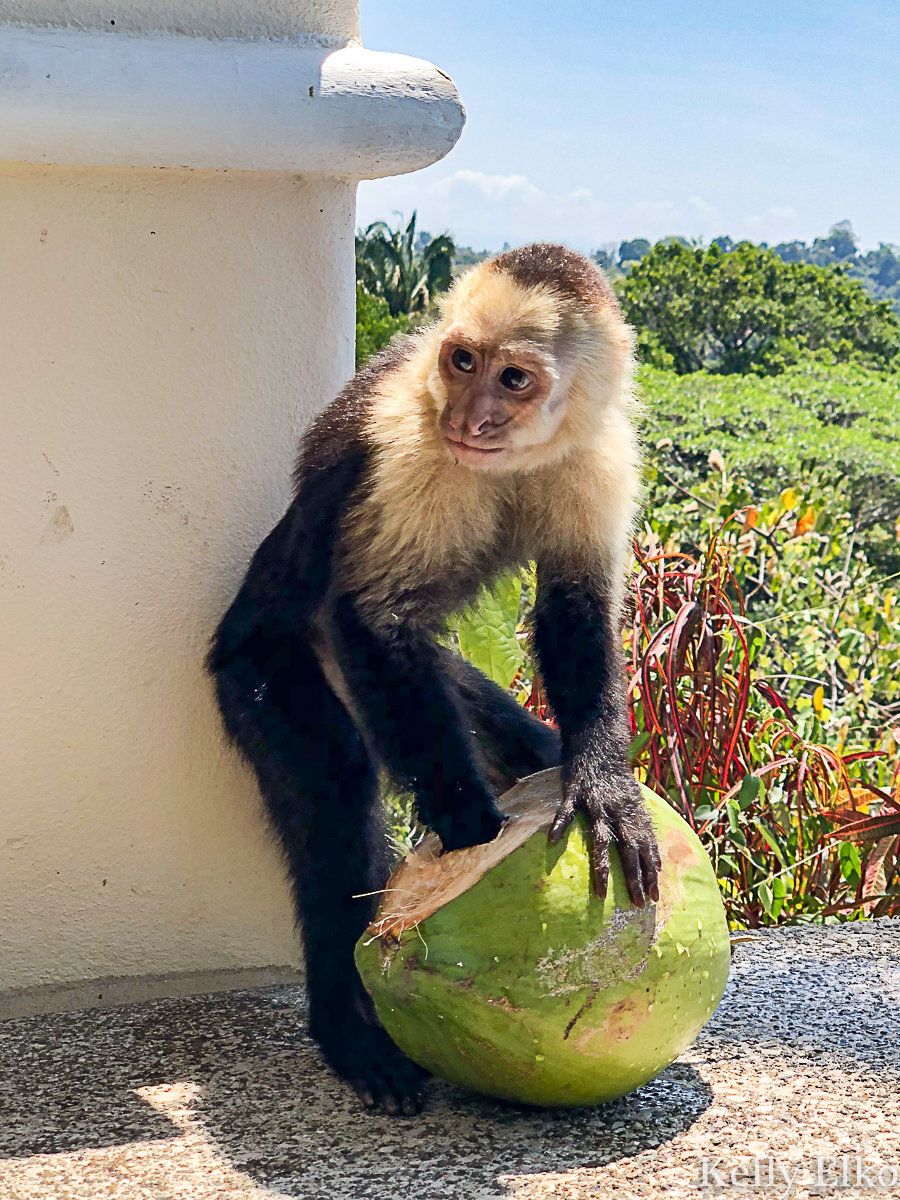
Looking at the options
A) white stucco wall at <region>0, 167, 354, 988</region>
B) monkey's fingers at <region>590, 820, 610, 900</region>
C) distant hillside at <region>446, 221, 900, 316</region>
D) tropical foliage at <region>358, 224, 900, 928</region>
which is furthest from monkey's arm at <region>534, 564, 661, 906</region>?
distant hillside at <region>446, 221, 900, 316</region>

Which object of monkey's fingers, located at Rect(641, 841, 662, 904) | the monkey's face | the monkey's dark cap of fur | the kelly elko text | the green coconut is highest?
the monkey's dark cap of fur

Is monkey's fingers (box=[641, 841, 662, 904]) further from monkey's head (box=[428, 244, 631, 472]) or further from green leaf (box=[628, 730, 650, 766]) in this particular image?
green leaf (box=[628, 730, 650, 766])

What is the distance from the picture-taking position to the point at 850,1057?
2354 millimetres

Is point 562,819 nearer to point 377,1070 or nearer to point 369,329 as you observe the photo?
point 377,1070

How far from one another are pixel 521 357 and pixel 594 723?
68 centimetres

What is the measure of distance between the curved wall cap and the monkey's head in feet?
1.05

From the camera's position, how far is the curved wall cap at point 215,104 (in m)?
2.18

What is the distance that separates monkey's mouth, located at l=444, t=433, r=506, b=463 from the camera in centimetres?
231

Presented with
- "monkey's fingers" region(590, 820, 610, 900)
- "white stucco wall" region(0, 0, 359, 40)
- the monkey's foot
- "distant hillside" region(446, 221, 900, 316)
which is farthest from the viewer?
"distant hillside" region(446, 221, 900, 316)

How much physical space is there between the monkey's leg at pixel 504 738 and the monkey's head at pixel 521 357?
1.67 feet

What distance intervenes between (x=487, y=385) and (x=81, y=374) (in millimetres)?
793

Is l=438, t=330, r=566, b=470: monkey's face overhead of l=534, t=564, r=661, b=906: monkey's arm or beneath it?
overhead

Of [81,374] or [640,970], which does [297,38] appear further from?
[640,970]

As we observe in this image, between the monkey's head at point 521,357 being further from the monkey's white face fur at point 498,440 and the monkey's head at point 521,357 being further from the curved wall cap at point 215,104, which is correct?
the curved wall cap at point 215,104
